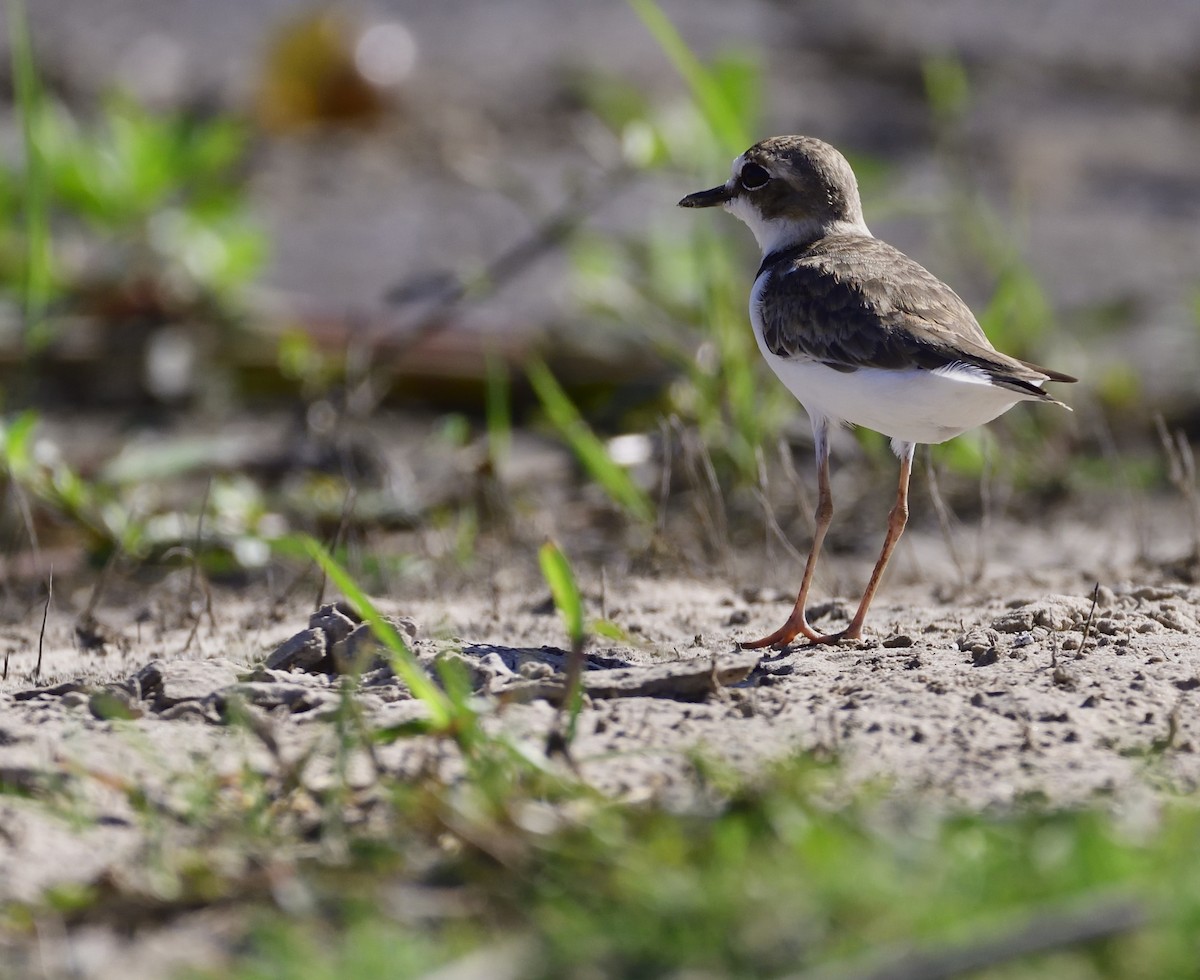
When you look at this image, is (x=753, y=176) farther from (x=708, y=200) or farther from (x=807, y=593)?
(x=807, y=593)

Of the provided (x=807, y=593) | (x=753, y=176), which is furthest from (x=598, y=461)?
(x=807, y=593)

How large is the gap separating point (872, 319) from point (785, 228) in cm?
90

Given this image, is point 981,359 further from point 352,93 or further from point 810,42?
point 810,42

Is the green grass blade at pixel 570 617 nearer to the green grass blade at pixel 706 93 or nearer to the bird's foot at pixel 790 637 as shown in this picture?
the bird's foot at pixel 790 637

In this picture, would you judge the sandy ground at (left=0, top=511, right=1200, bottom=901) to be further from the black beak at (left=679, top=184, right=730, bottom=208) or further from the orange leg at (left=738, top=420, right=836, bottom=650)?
the black beak at (left=679, top=184, right=730, bottom=208)

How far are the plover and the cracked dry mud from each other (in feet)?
1.38

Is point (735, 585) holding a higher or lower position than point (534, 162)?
lower

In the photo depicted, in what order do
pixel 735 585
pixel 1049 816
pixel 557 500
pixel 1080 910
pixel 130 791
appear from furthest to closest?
1. pixel 557 500
2. pixel 735 585
3. pixel 130 791
4. pixel 1049 816
5. pixel 1080 910

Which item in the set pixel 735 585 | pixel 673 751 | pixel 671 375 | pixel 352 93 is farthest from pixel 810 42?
pixel 673 751

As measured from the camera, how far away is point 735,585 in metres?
4.81

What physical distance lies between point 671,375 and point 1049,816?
4114 millimetres

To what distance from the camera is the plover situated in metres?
3.84

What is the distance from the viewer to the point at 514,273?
328 inches

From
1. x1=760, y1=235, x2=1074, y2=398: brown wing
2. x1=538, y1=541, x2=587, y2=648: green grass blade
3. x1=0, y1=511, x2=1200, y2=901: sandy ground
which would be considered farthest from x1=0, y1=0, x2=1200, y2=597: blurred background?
x1=538, y1=541, x2=587, y2=648: green grass blade
